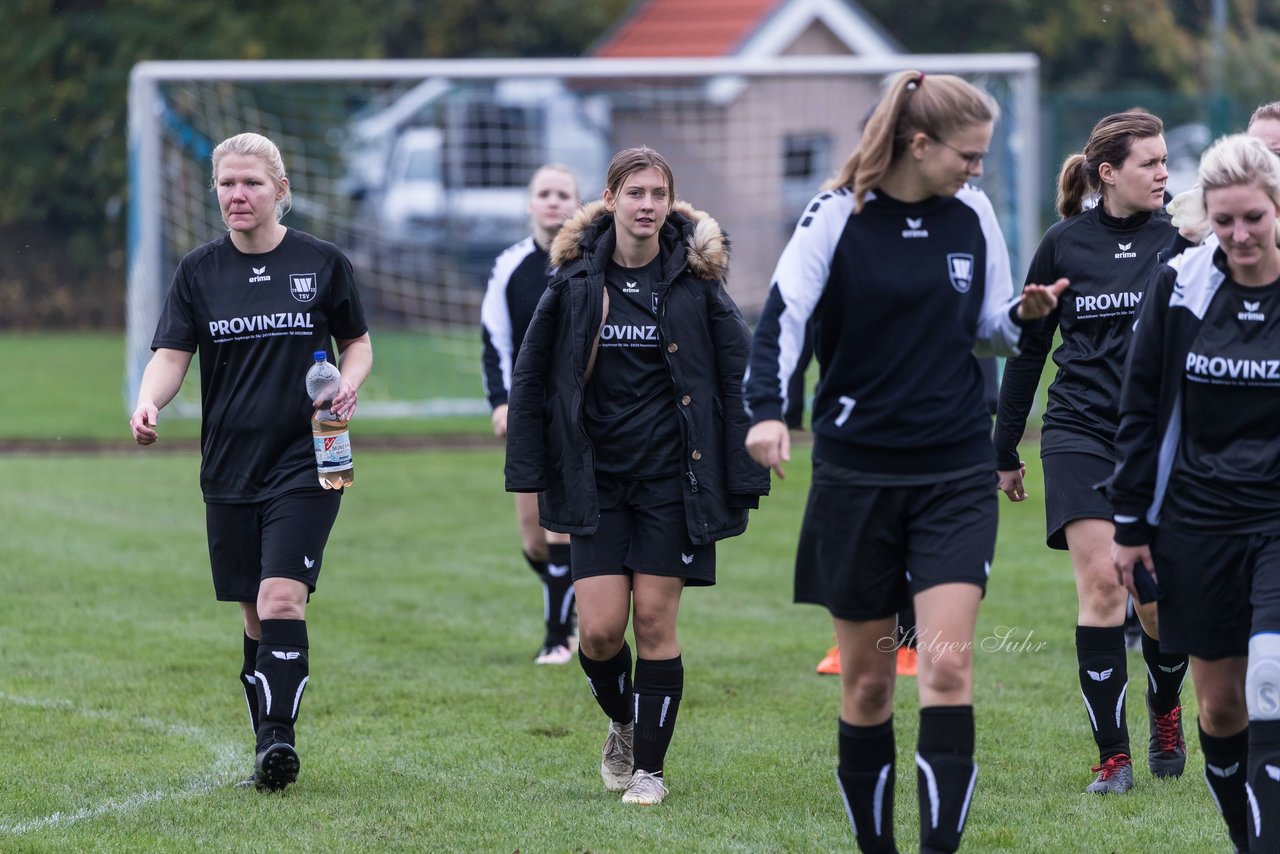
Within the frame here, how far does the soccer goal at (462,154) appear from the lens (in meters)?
15.8

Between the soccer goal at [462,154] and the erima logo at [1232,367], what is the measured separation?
11032 millimetres

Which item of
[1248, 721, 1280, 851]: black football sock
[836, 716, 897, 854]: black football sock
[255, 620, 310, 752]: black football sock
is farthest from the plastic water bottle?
[1248, 721, 1280, 851]: black football sock

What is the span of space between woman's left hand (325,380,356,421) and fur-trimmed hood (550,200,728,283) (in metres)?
0.81

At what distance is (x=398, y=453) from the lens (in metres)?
15.8

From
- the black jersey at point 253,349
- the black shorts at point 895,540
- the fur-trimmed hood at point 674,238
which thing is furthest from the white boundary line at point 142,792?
the black shorts at point 895,540

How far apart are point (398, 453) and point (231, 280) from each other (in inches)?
390

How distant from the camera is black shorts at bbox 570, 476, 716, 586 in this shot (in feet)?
18.9

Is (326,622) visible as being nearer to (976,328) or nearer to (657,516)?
(657,516)

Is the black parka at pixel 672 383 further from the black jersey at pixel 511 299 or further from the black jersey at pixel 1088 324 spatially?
the black jersey at pixel 511 299

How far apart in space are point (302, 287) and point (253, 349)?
0.27m

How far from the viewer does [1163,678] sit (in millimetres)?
6012

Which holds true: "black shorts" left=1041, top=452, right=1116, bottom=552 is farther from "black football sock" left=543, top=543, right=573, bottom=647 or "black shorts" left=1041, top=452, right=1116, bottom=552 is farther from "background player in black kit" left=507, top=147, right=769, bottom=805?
"black football sock" left=543, top=543, right=573, bottom=647

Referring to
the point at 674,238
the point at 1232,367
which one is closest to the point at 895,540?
the point at 1232,367

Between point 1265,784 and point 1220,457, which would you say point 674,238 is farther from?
point 1265,784
